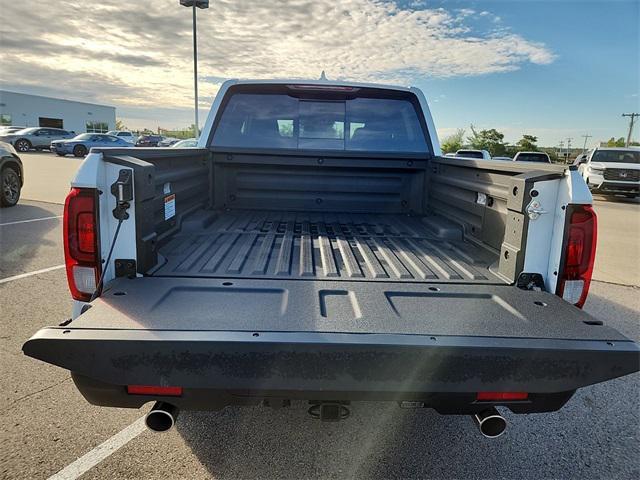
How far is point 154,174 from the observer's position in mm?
2393

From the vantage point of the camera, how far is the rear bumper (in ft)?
5.30

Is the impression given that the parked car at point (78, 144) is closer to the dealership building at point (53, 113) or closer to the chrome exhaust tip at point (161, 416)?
the chrome exhaust tip at point (161, 416)

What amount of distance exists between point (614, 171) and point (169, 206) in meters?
18.9

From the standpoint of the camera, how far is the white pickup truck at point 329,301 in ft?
5.37

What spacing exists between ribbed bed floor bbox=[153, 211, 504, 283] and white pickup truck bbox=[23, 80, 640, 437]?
18mm

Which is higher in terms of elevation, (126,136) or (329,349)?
(126,136)

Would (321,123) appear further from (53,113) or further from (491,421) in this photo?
(53,113)

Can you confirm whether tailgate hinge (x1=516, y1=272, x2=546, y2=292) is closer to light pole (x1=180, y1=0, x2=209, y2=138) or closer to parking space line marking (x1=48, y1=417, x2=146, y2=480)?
parking space line marking (x1=48, y1=417, x2=146, y2=480)

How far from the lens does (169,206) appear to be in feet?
9.26

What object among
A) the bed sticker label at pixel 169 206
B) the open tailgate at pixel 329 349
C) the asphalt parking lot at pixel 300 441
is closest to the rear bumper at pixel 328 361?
the open tailgate at pixel 329 349

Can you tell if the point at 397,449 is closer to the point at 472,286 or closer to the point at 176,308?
the point at 472,286

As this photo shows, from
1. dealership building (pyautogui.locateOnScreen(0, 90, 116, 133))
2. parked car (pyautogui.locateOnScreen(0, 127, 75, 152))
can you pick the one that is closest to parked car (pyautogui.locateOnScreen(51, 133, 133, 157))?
parked car (pyautogui.locateOnScreen(0, 127, 75, 152))

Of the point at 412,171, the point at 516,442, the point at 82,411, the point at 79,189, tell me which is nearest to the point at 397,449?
the point at 516,442

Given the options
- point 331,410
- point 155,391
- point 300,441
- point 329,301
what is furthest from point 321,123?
point 155,391
